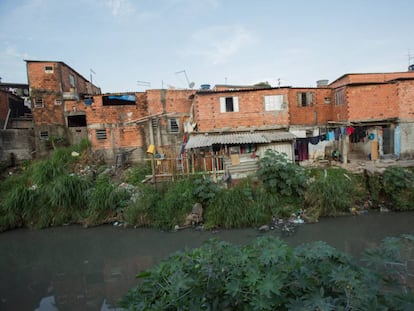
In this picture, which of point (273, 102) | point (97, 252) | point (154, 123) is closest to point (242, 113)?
point (273, 102)

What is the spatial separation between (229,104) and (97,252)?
9212mm

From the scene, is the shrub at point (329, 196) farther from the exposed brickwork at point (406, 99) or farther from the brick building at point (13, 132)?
the brick building at point (13, 132)

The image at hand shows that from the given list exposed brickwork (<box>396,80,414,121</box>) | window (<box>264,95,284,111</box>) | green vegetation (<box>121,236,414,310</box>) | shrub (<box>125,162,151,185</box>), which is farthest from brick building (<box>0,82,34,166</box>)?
exposed brickwork (<box>396,80,414,121</box>)

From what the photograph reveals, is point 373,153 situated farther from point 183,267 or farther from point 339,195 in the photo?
point 183,267

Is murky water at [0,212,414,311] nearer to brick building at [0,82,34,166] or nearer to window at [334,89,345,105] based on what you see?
window at [334,89,345,105]

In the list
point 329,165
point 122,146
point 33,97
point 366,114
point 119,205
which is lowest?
point 119,205

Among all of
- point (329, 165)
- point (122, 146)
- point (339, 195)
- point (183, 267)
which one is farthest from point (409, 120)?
point (122, 146)

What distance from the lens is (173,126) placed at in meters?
14.8

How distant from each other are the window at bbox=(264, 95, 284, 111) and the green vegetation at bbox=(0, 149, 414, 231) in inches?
137

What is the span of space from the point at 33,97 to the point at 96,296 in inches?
569

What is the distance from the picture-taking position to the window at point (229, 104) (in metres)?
→ 11.8

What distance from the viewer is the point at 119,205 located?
30.3 ft

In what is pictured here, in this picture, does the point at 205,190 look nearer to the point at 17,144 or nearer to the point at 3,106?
the point at 17,144

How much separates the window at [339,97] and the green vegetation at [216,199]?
4722mm
